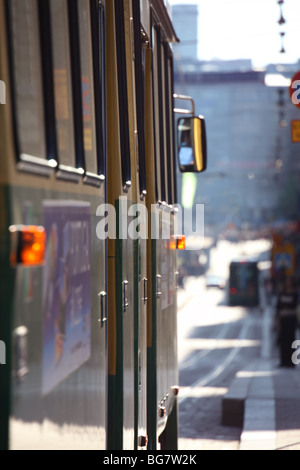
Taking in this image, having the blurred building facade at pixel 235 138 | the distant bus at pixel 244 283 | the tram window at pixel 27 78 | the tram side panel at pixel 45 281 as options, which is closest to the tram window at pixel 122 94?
the tram side panel at pixel 45 281

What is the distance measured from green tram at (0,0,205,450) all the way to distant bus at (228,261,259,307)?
58705 mm

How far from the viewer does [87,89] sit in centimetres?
398

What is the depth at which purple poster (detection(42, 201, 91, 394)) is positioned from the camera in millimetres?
3105

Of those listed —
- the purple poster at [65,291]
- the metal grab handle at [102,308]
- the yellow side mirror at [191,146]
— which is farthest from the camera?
the yellow side mirror at [191,146]

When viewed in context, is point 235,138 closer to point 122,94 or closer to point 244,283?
point 244,283

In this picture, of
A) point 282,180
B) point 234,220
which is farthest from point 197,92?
point 282,180

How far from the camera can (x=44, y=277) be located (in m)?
3.04

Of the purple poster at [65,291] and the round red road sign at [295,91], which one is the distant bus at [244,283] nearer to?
the round red road sign at [295,91]

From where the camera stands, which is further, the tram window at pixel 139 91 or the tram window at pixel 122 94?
the tram window at pixel 139 91

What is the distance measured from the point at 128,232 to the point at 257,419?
859cm

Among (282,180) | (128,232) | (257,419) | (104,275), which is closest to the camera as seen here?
(104,275)

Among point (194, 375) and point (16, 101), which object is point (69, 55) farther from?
point (194, 375)

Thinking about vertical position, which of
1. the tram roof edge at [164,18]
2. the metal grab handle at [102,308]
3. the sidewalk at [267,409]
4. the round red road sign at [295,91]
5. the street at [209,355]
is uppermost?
the tram roof edge at [164,18]

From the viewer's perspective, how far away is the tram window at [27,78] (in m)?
2.83
